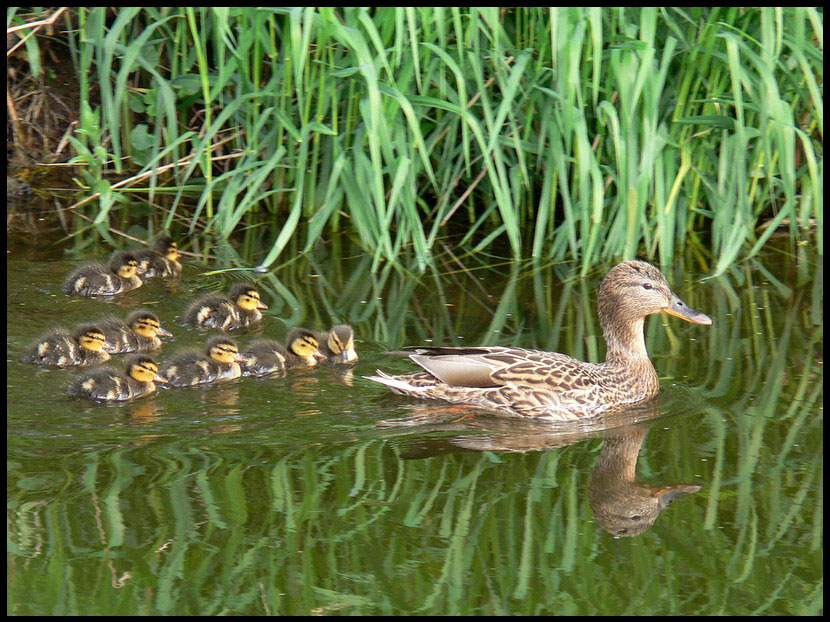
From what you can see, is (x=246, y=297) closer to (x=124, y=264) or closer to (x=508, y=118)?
(x=124, y=264)

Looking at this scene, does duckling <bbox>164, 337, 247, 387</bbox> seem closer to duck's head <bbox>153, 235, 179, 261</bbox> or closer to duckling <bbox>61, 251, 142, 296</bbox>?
duckling <bbox>61, 251, 142, 296</bbox>

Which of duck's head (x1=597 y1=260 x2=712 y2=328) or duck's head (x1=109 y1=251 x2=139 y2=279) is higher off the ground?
duck's head (x1=597 y1=260 x2=712 y2=328)

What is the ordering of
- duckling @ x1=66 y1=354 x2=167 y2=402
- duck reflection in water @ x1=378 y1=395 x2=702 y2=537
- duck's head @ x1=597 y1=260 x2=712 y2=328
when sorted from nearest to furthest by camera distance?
duck reflection in water @ x1=378 y1=395 x2=702 y2=537 → duckling @ x1=66 y1=354 x2=167 y2=402 → duck's head @ x1=597 y1=260 x2=712 y2=328

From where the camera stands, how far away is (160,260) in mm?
5871

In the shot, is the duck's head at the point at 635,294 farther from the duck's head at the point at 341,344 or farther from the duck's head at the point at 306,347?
the duck's head at the point at 306,347

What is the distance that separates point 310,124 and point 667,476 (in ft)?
8.06

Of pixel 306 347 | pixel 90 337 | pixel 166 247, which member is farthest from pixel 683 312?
pixel 166 247

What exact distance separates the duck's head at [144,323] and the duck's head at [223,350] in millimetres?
331

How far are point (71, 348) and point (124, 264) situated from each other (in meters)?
0.82

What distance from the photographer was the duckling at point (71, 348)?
488cm

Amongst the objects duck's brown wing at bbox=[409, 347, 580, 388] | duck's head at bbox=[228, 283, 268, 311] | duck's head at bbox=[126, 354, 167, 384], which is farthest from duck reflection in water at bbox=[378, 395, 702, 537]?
duck's head at bbox=[228, 283, 268, 311]

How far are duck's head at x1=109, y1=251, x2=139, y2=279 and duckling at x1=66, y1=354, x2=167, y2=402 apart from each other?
1047 mm

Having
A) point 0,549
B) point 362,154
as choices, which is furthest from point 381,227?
point 0,549

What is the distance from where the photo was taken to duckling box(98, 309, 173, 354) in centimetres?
514
